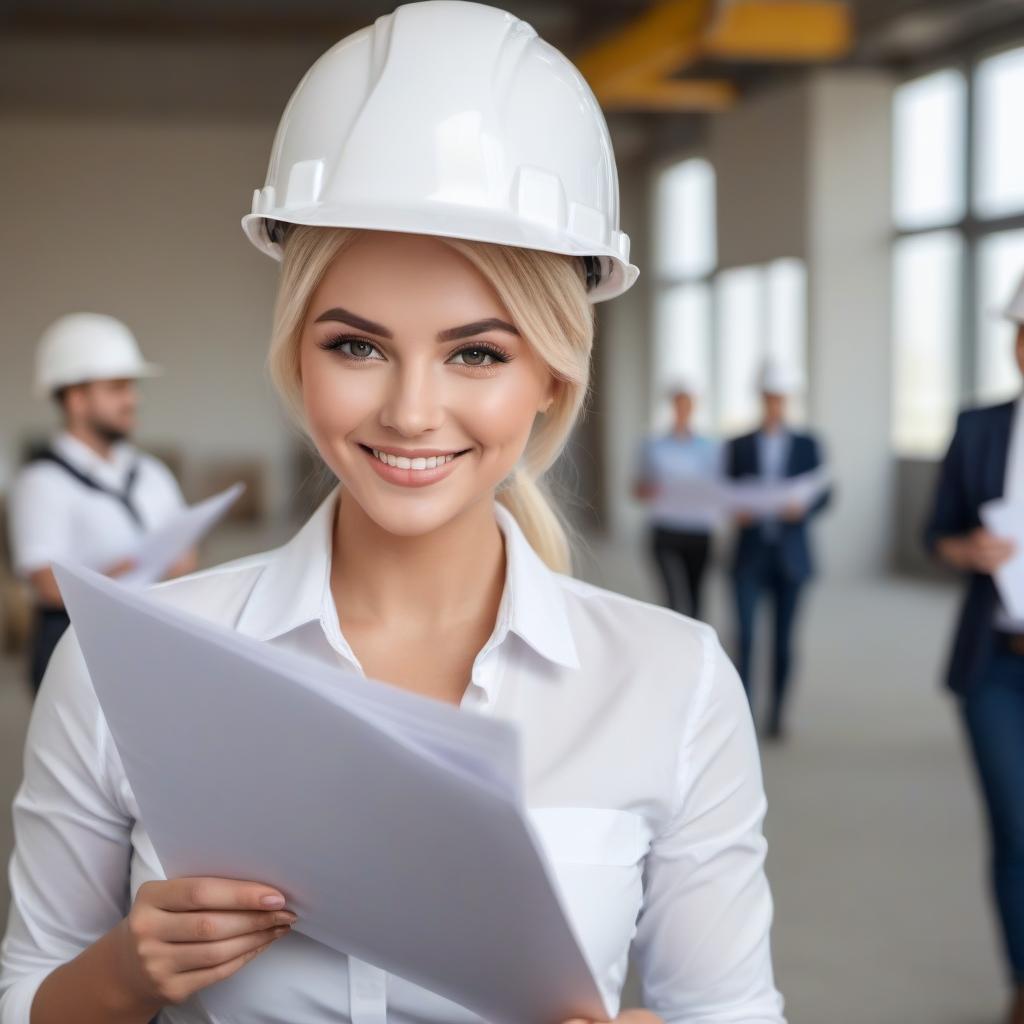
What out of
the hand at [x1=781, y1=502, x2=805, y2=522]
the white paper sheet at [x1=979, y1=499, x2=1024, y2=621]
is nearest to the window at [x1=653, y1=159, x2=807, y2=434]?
the hand at [x1=781, y1=502, x2=805, y2=522]

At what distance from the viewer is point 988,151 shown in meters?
10.3

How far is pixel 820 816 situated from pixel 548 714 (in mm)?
3898

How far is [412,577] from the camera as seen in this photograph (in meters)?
1.36

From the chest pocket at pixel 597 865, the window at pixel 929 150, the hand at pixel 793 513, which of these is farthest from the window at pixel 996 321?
the chest pocket at pixel 597 865

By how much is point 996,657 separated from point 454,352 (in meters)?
2.39

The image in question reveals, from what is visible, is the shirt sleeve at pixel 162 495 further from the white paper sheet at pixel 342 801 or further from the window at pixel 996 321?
the window at pixel 996 321

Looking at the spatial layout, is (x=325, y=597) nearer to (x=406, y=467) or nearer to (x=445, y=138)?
(x=406, y=467)

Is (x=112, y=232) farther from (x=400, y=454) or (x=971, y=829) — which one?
A: (x=400, y=454)

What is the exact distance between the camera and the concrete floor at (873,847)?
3486 millimetres

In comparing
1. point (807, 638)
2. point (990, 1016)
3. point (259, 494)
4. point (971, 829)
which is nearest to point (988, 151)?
point (807, 638)

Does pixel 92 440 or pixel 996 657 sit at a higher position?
pixel 92 440

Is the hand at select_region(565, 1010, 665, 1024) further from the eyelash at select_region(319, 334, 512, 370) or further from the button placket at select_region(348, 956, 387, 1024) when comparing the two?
the eyelash at select_region(319, 334, 512, 370)

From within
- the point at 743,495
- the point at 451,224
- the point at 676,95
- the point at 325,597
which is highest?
the point at 676,95

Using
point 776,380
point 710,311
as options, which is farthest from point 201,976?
point 710,311
